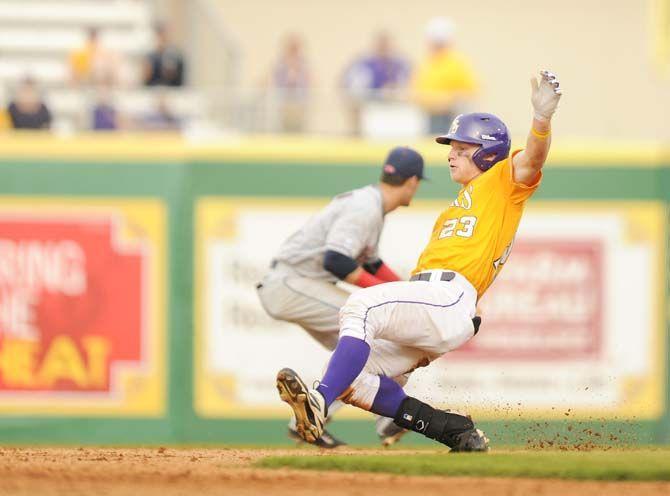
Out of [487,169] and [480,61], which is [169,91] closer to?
[480,61]

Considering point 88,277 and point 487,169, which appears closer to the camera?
point 487,169

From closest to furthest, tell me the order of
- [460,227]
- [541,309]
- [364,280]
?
[460,227] → [364,280] → [541,309]

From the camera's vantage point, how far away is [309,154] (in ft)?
42.9

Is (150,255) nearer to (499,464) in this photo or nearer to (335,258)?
(335,258)

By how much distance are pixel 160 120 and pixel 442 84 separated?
9.34ft

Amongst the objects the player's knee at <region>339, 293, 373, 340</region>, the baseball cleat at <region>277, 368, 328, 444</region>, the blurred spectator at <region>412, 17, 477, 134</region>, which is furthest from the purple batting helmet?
the blurred spectator at <region>412, 17, 477, 134</region>

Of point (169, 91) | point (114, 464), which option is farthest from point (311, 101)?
point (114, 464)

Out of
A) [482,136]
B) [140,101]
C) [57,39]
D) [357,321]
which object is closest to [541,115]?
[482,136]

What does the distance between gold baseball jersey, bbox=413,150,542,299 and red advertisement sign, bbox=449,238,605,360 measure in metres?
5.15

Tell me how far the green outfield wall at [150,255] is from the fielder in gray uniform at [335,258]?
306 cm

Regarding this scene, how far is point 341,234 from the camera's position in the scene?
9312 millimetres

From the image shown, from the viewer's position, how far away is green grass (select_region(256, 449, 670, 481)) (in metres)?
6.91

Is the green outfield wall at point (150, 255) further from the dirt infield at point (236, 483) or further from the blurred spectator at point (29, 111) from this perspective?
the dirt infield at point (236, 483)

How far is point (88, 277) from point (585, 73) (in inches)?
290
